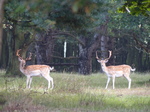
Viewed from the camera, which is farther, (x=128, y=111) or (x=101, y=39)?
(x=101, y=39)

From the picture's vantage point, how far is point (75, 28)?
10.1 metres

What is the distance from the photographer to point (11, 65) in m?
19.2

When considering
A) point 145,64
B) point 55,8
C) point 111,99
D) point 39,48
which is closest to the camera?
point 55,8

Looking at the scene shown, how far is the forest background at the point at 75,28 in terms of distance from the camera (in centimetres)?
684

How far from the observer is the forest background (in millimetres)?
6837

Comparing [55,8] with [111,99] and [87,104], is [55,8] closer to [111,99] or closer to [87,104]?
[87,104]

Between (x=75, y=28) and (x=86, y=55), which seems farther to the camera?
(x=86, y=55)

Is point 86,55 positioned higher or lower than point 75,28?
lower

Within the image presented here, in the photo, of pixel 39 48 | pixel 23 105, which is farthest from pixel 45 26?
pixel 39 48

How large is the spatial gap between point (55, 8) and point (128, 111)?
8.85 feet

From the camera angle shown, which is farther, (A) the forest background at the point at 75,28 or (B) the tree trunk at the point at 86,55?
(B) the tree trunk at the point at 86,55

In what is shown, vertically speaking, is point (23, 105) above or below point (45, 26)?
below

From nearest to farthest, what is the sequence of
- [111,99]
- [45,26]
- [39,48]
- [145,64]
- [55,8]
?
[55,8], [45,26], [111,99], [39,48], [145,64]

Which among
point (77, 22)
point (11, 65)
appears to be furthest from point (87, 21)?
point (11, 65)
